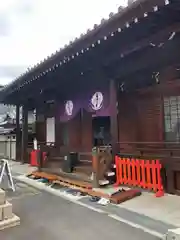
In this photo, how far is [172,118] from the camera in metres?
7.91

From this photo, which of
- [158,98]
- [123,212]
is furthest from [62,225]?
[158,98]

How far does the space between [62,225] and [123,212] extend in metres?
1.41

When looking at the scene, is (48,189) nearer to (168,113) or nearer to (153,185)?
(153,185)

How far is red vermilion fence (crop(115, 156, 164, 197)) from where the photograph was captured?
6945mm

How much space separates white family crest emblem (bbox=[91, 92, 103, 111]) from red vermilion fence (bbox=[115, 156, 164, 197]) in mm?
2093

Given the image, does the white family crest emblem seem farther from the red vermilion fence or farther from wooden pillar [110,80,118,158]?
the red vermilion fence

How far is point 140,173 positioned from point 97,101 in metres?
3.15

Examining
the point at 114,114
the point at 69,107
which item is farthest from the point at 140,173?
the point at 69,107

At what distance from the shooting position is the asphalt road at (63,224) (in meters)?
4.43

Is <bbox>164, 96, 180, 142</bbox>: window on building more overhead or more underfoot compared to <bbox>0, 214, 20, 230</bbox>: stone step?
more overhead

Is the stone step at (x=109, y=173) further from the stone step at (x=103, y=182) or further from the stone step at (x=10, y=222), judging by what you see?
the stone step at (x=10, y=222)

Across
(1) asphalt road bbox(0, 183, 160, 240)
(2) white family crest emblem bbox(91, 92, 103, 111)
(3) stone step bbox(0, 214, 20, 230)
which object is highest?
(2) white family crest emblem bbox(91, 92, 103, 111)

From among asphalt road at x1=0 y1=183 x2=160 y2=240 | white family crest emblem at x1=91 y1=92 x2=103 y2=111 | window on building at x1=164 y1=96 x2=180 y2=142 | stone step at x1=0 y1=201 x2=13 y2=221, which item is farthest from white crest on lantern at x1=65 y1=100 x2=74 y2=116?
stone step at x1=0 y1=201 x2=13 y2=221

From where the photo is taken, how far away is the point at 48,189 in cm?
843
